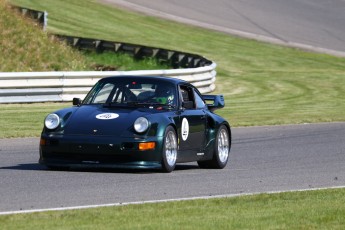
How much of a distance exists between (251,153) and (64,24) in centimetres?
2486

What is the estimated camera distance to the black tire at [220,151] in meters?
14.0

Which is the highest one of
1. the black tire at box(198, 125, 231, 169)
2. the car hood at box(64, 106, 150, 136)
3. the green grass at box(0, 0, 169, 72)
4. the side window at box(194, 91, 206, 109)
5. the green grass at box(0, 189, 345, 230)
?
the green grass at box(0, 189, 345, 230)

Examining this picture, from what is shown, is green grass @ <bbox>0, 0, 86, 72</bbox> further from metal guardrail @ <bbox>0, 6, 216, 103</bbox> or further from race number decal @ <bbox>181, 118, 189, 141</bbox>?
race number decal @ <bbox>181, 118, 189, 141</bbox>

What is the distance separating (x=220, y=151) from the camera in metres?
14.2

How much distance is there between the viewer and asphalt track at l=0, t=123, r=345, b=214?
1034 centimetres

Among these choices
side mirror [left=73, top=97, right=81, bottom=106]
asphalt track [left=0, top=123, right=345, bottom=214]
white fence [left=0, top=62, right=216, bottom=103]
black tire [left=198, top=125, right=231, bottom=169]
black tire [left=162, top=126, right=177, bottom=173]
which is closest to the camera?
asphalt track [left=0, top=123, right=345, bottom=214]

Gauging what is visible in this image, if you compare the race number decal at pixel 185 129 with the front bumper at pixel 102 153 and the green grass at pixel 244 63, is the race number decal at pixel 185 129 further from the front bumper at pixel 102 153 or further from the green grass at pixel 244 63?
the green grass at pixel 244 63

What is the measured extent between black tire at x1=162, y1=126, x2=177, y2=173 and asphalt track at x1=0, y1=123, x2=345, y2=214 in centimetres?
13

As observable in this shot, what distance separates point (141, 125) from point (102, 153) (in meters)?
0.55

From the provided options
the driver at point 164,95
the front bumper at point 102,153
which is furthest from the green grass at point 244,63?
the front bumper at point 102,153

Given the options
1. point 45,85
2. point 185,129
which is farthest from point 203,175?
point 45,85

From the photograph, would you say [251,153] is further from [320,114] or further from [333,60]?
[333,60]

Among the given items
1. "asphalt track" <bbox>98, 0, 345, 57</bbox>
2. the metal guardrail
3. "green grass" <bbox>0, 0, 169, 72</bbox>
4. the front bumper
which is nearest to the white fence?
the metal guardrail

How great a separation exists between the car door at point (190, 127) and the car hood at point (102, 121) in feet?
2.09
